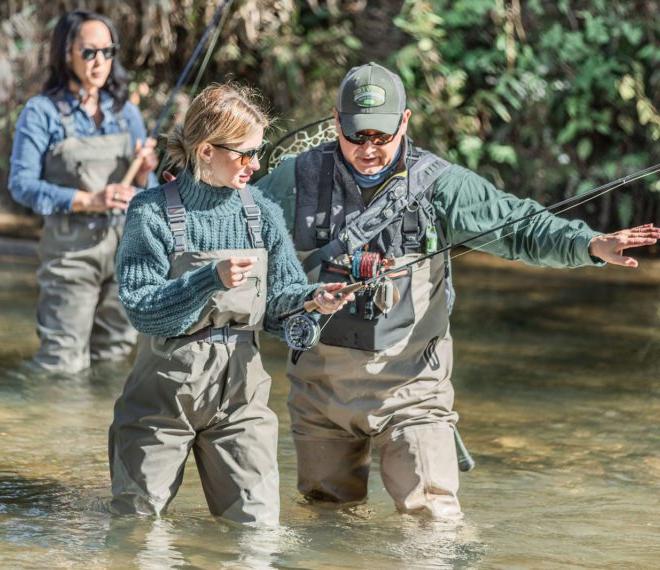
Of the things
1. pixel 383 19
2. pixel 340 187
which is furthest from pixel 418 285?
pixel 383 19

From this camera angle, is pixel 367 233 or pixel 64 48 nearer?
pixel 367 233

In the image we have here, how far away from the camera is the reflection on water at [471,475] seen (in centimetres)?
439

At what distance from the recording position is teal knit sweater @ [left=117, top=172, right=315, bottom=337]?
13.2ft

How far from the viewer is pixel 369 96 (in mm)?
4531

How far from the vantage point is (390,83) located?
461 centimetres

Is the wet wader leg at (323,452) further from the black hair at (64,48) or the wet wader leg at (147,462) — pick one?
the black hair at (64,48)

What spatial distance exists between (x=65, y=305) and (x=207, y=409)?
2.91 m

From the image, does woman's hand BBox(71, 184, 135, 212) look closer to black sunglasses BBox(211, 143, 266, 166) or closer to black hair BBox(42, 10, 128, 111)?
black hair BBox(42, 10, 128, 111)

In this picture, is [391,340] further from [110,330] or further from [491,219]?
[110,330]

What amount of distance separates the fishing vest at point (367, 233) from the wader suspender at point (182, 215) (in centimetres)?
38

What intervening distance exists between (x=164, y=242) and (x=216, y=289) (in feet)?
0.81

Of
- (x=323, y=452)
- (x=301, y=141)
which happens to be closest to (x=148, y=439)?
(x=323, y=452)

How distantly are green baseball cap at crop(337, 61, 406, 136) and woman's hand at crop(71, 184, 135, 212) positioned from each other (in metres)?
2.25

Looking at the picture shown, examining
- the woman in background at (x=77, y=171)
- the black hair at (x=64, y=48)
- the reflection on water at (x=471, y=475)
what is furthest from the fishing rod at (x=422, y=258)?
the black hair at (x=64, y=48)
